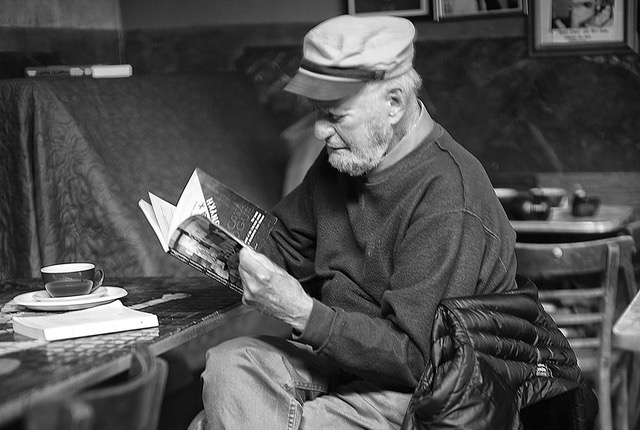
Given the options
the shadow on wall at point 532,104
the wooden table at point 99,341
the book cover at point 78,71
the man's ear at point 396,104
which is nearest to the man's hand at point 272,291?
the wooden table at point 99,341

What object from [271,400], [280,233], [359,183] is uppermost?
[359,183]

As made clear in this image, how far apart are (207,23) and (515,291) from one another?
10.2 ft

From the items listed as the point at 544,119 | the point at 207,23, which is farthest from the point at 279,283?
the point at 207,23

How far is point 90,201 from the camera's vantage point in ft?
11.4

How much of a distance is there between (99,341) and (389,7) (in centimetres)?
293

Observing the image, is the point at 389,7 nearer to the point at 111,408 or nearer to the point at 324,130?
the point at 324,130

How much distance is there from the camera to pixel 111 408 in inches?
48.1

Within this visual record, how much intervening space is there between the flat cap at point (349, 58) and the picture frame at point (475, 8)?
6.65ft

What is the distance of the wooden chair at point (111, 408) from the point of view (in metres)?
1.12

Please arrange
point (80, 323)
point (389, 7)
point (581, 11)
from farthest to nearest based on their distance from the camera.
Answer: point (389, 7), point (581, 11), point (80, 323)

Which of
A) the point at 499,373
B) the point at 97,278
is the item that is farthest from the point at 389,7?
the point at 499,373

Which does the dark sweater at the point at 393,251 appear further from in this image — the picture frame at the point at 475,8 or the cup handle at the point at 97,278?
the picture frame at the point at 475,8

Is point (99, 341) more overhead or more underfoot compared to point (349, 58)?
more underfoot

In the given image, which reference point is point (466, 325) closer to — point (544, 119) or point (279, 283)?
point (279, 283)
